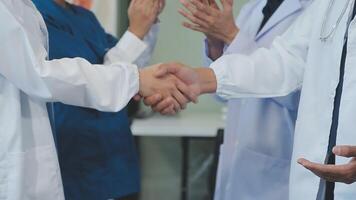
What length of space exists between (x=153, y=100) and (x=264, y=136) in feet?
1.16

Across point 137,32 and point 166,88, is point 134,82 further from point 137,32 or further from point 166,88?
point 137,32

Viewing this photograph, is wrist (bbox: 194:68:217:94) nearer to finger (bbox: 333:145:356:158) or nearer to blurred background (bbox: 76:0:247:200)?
finger (bbox: 333:145:356:158)

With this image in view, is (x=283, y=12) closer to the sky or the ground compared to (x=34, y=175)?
closer to the sky

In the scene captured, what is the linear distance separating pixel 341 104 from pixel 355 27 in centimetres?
17

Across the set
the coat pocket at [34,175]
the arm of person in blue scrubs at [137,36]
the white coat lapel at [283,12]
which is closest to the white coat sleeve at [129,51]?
the arm of person in blue scrubs at [137,36]

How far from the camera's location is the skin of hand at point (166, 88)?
134cm

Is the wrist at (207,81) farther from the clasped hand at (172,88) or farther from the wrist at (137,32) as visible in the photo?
the wrist at (137,32)

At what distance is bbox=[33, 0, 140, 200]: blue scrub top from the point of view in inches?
55.4

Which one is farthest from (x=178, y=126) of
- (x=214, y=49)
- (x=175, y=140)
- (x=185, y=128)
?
(x=214, y=49)

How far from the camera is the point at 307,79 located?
123 centimetres

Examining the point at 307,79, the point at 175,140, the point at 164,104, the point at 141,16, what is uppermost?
the point at 141,16

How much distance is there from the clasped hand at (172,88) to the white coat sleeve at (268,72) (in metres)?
0.07

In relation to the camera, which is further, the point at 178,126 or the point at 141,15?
the point at 178,126

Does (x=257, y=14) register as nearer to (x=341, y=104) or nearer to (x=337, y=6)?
(x=337, y=6)
